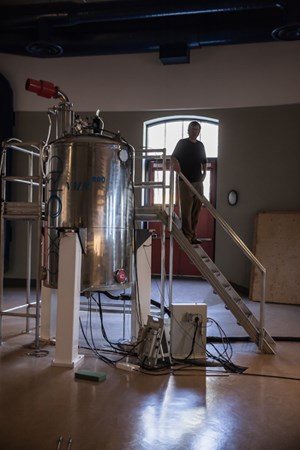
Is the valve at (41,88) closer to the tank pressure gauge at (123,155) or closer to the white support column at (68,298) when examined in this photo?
the tank pressure gauge at (123,155)

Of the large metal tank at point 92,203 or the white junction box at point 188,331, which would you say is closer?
the large metal tank at point 92,203

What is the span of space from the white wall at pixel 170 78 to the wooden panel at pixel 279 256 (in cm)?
222

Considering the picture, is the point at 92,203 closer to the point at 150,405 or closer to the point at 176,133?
the point at 150,405

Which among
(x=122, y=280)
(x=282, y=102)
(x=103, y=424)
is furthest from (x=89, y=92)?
(x=103, y=424)

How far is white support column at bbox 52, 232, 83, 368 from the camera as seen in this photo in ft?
13.5

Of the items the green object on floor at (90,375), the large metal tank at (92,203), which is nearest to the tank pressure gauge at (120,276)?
the large metal tank at (92,203)

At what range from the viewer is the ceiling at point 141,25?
259 inches

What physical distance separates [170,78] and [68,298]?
576cm

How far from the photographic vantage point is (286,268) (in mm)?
7824

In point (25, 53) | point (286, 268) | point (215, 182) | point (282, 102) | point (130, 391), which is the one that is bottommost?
point (130, 391)

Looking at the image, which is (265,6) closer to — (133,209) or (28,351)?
(133,209)

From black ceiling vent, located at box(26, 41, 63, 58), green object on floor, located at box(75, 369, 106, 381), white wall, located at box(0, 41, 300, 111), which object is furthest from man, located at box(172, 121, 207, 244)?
black ceiling vent, located at box(26, 41, 63, 58)

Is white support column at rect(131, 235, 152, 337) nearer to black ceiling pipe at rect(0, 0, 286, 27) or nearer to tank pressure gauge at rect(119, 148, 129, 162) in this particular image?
tank pressure gauge at rect(119, 148, 129, 162)

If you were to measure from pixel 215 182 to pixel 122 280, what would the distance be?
5.06 metres
